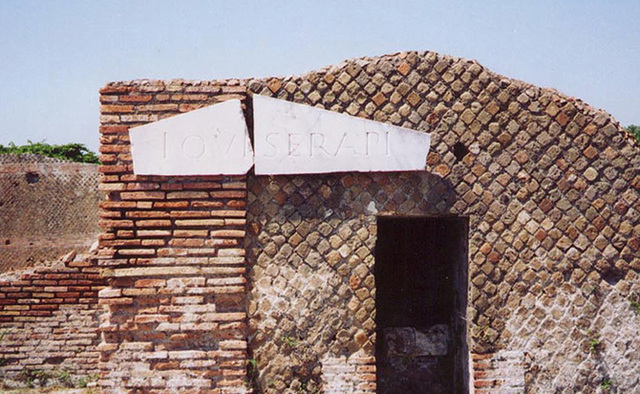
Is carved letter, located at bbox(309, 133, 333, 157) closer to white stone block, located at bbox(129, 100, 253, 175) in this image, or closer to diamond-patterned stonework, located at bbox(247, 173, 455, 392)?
diamond-patterned stonework, located at bbox(247, 173, 455, 392)

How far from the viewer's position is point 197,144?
13.0 feet

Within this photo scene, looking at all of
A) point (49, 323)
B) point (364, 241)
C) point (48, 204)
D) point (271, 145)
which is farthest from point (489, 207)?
point (48, 204)

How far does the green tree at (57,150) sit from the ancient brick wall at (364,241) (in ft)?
53.5

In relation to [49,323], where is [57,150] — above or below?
above

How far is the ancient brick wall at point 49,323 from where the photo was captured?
19.5 feet

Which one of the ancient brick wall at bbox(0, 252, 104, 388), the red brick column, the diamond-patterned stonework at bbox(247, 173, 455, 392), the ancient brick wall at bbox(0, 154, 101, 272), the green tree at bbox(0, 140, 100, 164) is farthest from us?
the green tree at bbox(0, 140, 100, 164)

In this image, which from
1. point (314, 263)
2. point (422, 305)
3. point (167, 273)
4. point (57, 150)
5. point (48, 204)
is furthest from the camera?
point (57, 150)

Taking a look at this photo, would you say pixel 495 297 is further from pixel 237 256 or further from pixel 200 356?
pixel 200 356

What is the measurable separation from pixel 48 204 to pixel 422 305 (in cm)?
1209

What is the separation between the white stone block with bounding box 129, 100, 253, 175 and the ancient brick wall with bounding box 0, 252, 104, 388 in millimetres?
2794

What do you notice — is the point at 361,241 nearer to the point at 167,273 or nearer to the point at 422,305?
the point at 167,273

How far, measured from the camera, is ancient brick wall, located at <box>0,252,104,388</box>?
593 cm

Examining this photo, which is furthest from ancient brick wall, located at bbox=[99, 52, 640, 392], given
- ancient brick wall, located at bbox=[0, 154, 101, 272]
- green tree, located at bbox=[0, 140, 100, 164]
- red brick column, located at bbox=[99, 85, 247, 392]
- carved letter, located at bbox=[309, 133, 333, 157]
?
green tree, located at bbox=[0, 140, 100, 164]

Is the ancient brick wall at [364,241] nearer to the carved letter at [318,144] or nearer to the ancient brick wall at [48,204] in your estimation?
the carved letter at [318,144]
